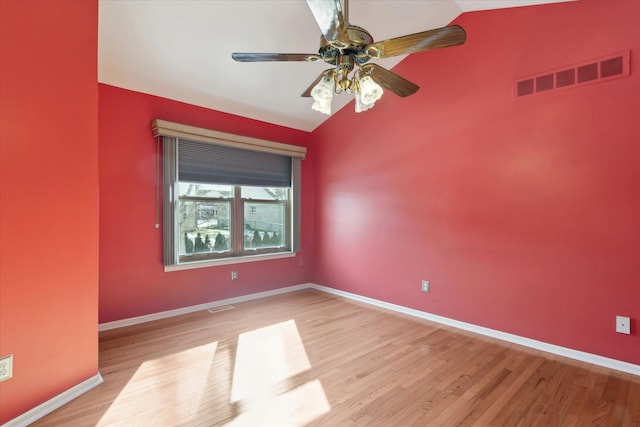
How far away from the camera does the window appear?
3514 millimetres

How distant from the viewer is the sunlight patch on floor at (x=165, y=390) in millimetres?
1840

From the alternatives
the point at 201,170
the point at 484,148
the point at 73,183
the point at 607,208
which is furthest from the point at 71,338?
the point at 607,208

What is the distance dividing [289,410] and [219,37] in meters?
3.08

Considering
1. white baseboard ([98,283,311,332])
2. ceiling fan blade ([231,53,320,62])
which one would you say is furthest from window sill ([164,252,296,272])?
ceiling fan blade ([231,53,320,62])

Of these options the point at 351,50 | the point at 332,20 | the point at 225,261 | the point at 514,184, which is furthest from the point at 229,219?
the point at 514,184

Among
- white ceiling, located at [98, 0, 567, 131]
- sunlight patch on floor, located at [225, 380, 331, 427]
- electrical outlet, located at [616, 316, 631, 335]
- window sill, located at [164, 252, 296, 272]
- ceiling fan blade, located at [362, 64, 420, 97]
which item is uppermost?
white ceiling, located at [98, 0, 567, 131]

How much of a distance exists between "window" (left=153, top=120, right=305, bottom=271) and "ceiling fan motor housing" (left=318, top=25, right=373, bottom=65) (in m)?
2.29

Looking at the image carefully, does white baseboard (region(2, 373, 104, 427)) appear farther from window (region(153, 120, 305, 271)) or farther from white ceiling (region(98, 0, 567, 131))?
white ceiling (region(98, 0, 567, 131))

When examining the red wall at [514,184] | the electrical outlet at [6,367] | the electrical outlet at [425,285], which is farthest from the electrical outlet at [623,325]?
the electrical outlet at [6,367]

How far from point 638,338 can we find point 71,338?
402cm

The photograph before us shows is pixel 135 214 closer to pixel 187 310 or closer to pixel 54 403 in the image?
pixel 187 310

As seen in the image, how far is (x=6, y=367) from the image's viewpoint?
1710 mm

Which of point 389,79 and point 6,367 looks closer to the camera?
point 6,367

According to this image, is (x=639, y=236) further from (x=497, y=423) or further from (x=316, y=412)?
(x=316, y=412)
